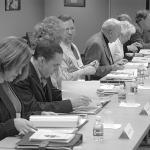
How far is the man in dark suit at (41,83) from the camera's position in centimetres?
334

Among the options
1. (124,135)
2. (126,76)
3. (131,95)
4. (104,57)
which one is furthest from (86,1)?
(124,135)

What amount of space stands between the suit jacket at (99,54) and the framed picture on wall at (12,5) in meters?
3.20

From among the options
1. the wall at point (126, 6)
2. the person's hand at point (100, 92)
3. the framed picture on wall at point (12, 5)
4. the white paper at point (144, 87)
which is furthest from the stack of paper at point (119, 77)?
the wall at point (126, 6)

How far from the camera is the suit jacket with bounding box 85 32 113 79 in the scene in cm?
581

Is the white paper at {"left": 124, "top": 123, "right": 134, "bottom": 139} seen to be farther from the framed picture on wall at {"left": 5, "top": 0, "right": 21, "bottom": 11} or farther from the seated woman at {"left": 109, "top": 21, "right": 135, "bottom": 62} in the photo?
the framed picture on wall at {"left": 5, "top": 0, "right": 21, "bottom": 11}

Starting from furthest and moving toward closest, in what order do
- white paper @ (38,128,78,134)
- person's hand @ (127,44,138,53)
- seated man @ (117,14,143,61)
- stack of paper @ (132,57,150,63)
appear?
person's hand @ (127,44,138,53) → seated man @ (117,14,143,61) → stack of paper @ (132,57,150,63) → white paper @ (38,128,78,134)

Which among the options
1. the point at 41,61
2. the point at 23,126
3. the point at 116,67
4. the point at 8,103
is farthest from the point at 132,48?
the point at 23,126

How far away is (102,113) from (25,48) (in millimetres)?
911

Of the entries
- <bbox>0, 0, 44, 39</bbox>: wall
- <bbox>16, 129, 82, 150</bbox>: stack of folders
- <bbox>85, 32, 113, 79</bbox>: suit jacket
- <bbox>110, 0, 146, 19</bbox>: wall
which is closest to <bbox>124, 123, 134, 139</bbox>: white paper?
<bbox>16, 129, 82, 150</bbox>: stack of folders

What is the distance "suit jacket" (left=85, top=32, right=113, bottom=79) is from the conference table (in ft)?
5.66

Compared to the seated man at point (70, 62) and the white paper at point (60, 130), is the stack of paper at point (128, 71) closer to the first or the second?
the seated man at point (70, 62)

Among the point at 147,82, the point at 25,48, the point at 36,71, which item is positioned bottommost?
the point at 147,82

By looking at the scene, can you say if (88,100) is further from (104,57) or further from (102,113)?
(104,57)

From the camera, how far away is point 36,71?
3510 millimetres
